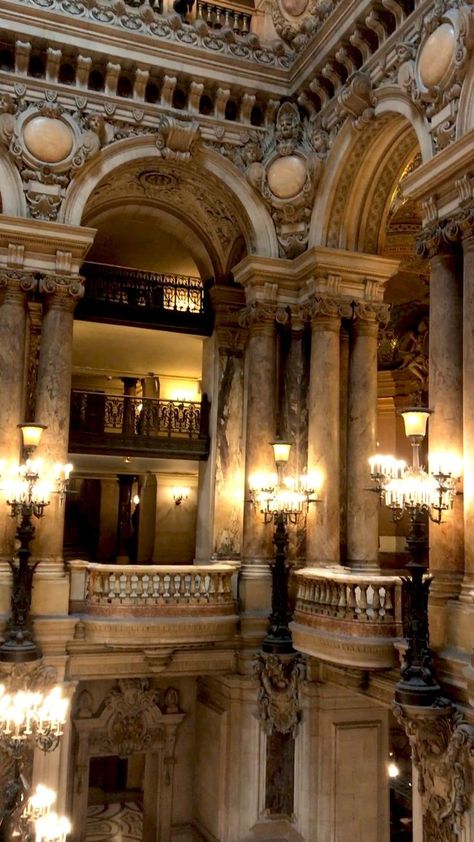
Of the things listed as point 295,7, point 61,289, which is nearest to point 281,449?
point 61,289

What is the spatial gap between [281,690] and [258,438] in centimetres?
372

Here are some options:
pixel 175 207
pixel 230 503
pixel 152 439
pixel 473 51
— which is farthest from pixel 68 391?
pixel 473 51

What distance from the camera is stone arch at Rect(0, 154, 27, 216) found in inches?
453

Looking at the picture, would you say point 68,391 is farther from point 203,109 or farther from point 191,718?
point 191,718

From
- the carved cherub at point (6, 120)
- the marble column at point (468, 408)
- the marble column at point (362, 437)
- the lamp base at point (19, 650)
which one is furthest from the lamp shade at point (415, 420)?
the carved cherub at point (6, 120)

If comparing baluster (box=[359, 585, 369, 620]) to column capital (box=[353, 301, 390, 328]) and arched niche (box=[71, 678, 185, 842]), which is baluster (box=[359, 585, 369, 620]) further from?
arched niche (box=[71, 678, 185, 842])

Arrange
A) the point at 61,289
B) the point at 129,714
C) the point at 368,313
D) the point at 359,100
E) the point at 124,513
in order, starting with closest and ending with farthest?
the point at 359,100
the point at 61,289
the point at 368,313
the point at 129,714
the point at 124,513

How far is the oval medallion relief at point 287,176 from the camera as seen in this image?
493 inches

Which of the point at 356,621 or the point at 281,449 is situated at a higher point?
the point at 281,449

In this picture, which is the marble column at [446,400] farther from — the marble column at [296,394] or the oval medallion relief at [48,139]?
the oval medallion relief at [48,139]

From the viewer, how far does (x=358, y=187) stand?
12227mm

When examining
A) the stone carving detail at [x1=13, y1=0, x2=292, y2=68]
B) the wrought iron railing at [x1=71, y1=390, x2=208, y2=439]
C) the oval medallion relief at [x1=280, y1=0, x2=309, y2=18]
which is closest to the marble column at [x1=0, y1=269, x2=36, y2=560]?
the wrought iron railing at [x1=71, y1=390, x2=208, y2=439]

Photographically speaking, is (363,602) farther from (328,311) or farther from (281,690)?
(328,311)

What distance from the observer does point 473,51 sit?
28.6 ft
